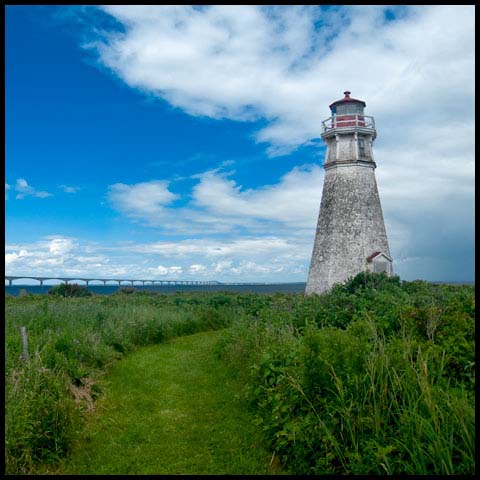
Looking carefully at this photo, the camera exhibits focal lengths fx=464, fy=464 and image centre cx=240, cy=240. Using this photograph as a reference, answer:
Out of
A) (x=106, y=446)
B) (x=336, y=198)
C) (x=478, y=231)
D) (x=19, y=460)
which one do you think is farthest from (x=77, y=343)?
(x=336, y=198)

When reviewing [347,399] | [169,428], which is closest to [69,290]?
[169,428]

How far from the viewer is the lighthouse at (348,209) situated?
2248 cm

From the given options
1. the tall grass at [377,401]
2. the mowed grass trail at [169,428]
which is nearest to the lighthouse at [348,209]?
the mowed grass trail at [169,428]

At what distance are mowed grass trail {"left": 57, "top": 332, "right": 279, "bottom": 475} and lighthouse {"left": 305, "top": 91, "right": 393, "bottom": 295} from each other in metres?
14.0

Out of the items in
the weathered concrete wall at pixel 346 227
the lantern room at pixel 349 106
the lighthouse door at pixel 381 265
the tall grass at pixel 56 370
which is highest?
the lantern room at pixel 349 106

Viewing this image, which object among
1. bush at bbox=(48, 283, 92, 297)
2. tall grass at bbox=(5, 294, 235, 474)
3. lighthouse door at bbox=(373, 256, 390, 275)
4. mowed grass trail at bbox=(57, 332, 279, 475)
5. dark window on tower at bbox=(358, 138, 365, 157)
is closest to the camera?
tall grass at bbox=(5, 294, 235, 474)

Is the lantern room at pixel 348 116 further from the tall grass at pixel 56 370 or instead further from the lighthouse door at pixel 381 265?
the tall grass at pixel 56 370

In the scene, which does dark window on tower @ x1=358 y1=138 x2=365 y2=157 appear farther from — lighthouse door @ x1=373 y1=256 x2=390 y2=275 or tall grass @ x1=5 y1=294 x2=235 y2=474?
tall grass @ x1=5 y1=294 x2=235 y2=474

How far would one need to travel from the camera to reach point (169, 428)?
6289mm

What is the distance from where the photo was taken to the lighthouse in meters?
22.5

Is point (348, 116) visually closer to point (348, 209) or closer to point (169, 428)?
point (348, 209)

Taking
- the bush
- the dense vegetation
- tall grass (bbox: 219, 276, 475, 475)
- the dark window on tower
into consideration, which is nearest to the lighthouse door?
the dark window on tower

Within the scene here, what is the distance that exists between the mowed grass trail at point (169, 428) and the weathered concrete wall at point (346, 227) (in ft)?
45.6

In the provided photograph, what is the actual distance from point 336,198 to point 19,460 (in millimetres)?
20285
